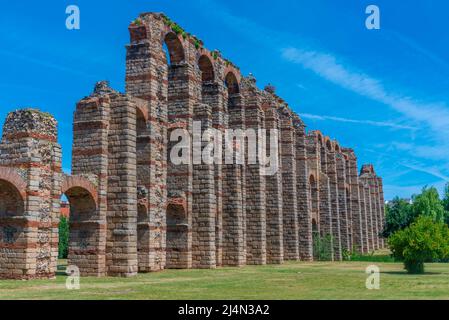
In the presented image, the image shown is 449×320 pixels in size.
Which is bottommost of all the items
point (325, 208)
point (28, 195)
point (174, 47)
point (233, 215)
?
point (233, 215)

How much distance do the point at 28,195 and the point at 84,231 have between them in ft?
13.0

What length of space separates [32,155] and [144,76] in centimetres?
807

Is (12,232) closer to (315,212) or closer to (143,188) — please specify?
(143,188)

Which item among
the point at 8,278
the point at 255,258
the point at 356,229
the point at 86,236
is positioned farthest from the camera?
the point at 356,229

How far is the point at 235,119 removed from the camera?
109 feet

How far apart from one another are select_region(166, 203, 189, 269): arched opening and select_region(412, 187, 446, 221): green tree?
29.5 meters

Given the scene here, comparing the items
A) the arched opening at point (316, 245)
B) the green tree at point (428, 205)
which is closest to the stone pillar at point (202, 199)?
the arched opening at point (316, 245)

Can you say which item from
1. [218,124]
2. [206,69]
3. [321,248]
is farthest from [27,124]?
[321,248]

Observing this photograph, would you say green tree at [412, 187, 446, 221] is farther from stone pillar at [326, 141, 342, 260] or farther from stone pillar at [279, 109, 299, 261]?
stone pillar at [279, 109, 299, 261]

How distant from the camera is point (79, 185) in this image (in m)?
20.7

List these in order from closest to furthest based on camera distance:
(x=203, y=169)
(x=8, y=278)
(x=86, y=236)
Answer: (x=8, y=278)
(x=86, y=236)
(x=203, y=169)

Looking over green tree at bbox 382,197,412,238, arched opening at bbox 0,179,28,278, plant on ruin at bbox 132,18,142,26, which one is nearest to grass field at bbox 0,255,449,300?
arched opening at bbox 0,179,28,278
